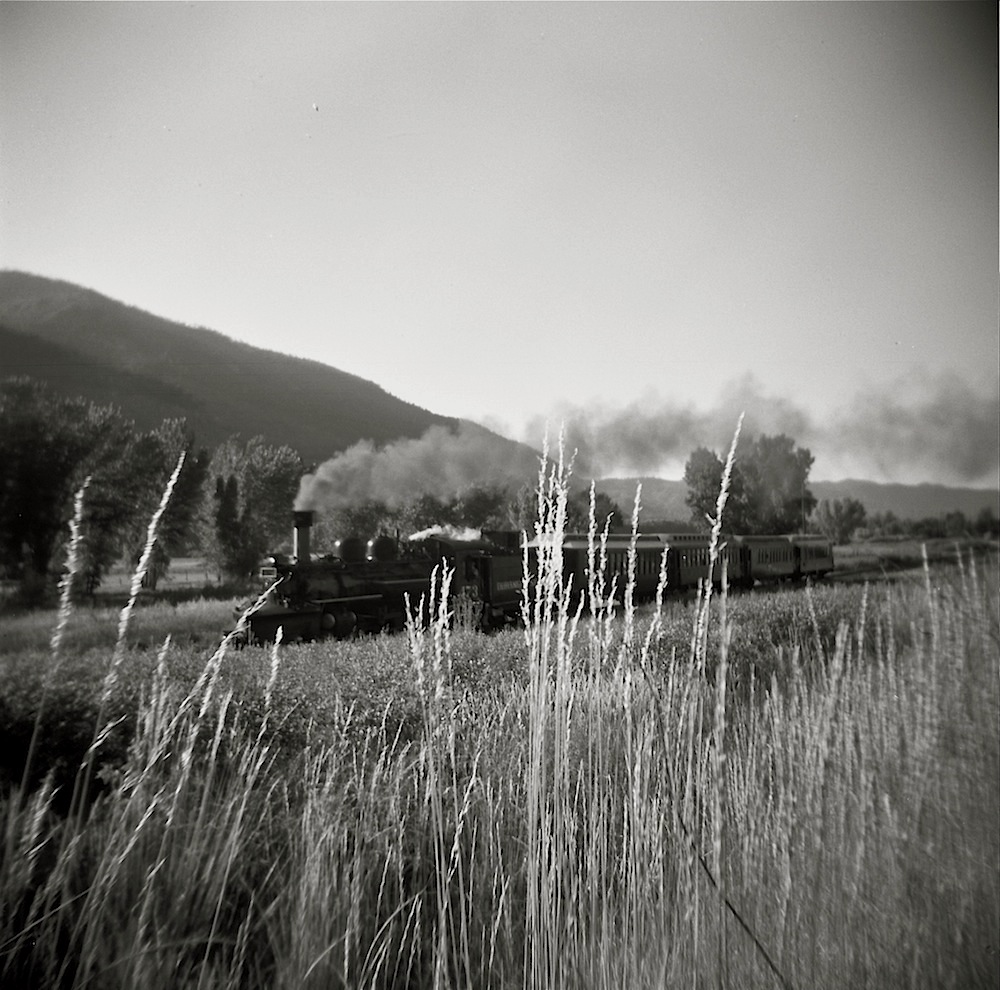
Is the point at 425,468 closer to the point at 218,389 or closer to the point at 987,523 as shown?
the point at 218,389

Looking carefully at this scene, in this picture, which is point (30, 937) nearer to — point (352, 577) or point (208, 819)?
point (208, 819)

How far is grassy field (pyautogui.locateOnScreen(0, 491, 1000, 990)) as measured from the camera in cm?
161

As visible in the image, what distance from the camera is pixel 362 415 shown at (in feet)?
11.8

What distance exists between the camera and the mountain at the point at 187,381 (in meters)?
2.62

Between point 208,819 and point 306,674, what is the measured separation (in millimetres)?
1073

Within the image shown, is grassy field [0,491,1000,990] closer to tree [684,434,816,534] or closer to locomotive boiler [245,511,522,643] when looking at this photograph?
tree [684,434,816,534]

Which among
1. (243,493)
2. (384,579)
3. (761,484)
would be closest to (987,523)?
(761,484)

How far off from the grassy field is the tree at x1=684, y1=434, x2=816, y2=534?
61 centimetres

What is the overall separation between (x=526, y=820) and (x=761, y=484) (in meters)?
1.93

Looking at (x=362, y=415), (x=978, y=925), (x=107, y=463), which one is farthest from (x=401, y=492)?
(x=978, y=925)

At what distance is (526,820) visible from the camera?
2525 mm

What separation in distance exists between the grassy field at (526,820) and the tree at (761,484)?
0.61 meters

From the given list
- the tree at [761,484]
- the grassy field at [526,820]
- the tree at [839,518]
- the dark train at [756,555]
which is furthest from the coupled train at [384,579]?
the grassy field at [526,820]

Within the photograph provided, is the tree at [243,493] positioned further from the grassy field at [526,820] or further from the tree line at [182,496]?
the grassy field at [526,820]
